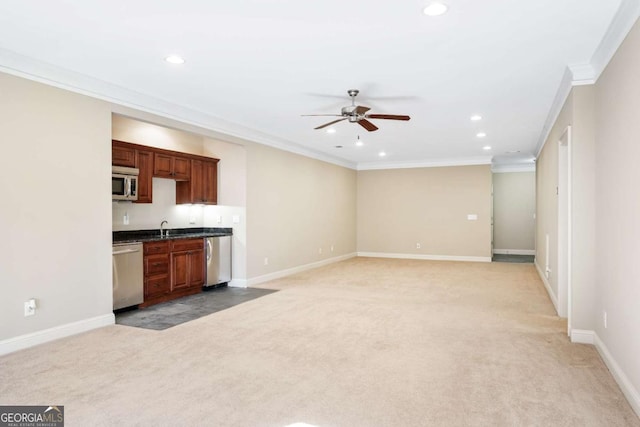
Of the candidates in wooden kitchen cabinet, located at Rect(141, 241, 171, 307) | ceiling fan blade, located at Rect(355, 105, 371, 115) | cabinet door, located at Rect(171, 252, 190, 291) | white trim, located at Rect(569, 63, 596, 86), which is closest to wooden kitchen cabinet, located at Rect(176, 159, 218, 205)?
cabinet door, located at Rect(171, 252, 190, 291)

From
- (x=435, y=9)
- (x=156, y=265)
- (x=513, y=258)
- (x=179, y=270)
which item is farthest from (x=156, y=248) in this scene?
(x=513, y=258)

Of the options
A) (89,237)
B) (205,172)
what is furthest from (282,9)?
(205,172)

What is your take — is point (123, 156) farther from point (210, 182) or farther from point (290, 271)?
point (290, 271)

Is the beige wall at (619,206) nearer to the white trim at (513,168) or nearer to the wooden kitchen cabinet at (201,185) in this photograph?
the wooden kitchen cabinet at (201,185)

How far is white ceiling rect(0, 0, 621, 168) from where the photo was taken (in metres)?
2.80

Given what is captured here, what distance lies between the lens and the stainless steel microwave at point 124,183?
5.07m

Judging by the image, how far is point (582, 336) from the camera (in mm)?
3807

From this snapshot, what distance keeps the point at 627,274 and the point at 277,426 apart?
101 inches

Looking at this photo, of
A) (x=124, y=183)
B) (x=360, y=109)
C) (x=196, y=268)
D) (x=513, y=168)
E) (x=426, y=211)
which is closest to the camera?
(x=360, y=109)

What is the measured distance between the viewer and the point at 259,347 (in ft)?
12.2

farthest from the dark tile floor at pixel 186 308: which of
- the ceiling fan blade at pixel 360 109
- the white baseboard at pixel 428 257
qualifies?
the white baseboard at pixel 428 257

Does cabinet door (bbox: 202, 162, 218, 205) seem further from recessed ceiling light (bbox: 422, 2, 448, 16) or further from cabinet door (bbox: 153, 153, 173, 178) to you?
recessed ceiling light (bbox: 422, 2, 448, 16)

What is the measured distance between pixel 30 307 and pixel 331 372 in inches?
112

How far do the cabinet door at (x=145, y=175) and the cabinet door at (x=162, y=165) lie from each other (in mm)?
105
